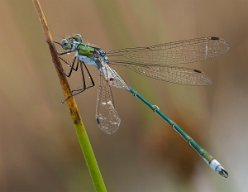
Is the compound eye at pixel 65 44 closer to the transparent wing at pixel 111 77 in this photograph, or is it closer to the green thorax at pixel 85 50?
the green thorax at pixel 85 50

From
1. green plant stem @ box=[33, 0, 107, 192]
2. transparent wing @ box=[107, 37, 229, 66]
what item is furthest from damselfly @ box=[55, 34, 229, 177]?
green plant stem @ box=[33, 0, 107, 192]

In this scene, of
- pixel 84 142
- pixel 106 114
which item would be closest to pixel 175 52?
pixel 106 114

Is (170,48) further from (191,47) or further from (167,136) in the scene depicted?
(167,136)

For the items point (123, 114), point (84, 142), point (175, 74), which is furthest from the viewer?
point (123, 114)

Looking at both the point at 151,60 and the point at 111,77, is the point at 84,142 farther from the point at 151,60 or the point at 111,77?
the point at 151,60

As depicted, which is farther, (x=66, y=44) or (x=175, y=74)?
(x=175, y=74)

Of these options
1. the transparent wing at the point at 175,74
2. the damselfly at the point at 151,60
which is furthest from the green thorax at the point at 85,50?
the transparent wing at the point at 175,74

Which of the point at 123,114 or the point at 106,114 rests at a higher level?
the point at 106,114
